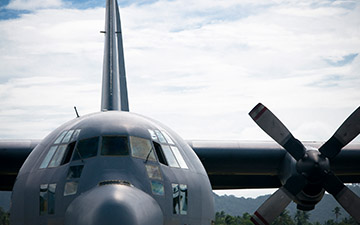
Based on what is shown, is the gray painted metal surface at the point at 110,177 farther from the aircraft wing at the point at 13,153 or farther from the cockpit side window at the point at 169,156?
the aircraft wing at the point at 13,153

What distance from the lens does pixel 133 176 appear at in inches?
327

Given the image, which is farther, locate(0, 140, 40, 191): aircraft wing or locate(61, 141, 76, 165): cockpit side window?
locate(0, 140, 40, 191): aircraft wing

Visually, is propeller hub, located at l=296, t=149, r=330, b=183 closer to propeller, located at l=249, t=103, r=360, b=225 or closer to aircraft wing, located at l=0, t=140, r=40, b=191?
propeller, located at l=249, t=103, r=360, b=225

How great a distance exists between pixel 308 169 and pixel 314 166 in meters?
0.16

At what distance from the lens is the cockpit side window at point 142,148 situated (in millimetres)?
8898

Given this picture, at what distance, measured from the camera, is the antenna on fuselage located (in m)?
15.9

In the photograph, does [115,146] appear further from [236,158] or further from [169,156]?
[236,158]

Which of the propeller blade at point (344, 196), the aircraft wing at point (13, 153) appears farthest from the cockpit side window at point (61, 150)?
the propeller blade at point (344, 196)

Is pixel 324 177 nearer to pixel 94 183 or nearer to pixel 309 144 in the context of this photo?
pixel 309 144

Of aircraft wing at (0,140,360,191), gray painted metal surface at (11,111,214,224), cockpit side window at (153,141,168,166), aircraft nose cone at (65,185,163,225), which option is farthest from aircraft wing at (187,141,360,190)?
aircraft nose cone at (65,185,163,225)

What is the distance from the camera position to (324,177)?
44.2ft

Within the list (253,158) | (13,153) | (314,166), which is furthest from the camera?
(253,158)

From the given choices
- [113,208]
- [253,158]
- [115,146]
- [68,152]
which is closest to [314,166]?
[253,158]

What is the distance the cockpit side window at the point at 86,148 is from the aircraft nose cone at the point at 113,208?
1.02 meters
